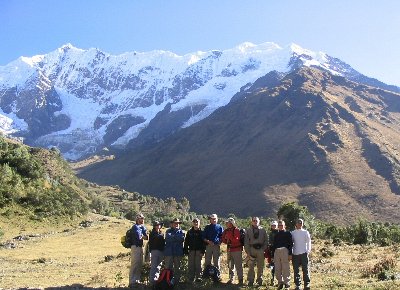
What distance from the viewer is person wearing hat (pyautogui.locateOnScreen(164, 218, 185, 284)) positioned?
16.7 metres

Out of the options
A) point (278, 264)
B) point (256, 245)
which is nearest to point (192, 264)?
point (256, 245)

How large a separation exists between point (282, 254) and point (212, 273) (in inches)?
102

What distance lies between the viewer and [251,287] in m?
16.2

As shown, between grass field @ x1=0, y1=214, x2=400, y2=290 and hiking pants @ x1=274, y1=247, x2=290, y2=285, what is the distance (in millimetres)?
589

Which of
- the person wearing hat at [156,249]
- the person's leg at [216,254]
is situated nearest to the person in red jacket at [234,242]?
the person's leg at [216,254]

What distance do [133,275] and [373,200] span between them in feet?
393

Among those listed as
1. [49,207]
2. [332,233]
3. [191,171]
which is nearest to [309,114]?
[191,171]

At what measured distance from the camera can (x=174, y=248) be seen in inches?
659

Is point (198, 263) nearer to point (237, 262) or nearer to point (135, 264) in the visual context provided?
point (237, 262)

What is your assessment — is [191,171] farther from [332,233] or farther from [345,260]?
[345,260]

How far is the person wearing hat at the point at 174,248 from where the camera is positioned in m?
16.7

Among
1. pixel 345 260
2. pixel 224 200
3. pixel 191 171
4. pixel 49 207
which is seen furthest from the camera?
pixel 191 171

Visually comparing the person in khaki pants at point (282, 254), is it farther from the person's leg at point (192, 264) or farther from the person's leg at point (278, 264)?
the person's leg at point (192, 264)

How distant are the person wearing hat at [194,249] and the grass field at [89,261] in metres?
0.74
